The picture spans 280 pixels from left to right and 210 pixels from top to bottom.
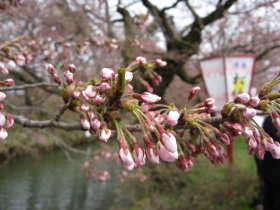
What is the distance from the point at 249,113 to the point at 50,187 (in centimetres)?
709

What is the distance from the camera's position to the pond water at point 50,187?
575 cm

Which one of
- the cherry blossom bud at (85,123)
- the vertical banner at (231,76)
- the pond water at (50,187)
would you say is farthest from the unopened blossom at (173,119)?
the pond water at (50,187)

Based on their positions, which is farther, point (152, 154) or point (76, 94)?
point (76, 94)

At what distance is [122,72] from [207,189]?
4.19 metres

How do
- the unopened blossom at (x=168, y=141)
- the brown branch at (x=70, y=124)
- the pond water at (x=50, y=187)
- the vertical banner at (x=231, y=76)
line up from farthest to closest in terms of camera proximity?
the pond water at (x=50, y=187) → the vertical banner at (x=231, y=76) → the brown branch at (x=70, y=124) → the unopened blossom at (x=168, y=141)

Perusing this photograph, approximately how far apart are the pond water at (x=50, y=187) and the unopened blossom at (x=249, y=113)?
230 inches

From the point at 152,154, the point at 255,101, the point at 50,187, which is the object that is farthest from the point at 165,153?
the point at 50,187

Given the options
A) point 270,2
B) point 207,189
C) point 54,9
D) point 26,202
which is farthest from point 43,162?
point 270,2

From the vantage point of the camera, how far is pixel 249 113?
65 centimetres

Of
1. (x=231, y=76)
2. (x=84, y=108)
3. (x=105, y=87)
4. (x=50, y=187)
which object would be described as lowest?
(x=50, y=187)

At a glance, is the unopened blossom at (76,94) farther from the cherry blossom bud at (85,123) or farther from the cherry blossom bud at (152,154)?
the cherry blossom bud at (152,154)

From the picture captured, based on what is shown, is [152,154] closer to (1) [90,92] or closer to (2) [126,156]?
(2) [126,156]

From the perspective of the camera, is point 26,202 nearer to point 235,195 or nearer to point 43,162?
point 43,162

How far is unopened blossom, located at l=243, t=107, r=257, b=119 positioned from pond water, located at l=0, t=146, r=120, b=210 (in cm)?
585
